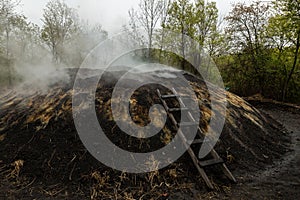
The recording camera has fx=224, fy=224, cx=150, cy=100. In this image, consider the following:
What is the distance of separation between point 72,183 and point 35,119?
68.6 inches

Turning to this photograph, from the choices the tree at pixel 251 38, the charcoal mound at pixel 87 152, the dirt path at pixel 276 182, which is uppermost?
the tree at pixel 251 38

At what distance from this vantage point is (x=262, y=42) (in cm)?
1178

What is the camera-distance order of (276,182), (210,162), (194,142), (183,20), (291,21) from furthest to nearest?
(183,20) < (291,21) < (194,142) < (276,182) < (210,162)

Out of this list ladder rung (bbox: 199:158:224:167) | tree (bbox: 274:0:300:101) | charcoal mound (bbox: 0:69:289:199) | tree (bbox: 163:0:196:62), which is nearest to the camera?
charcoal mound (bbox: 0:69:289:199)

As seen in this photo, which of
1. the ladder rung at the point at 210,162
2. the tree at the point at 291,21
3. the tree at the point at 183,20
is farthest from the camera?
the tree at the point at 183,20

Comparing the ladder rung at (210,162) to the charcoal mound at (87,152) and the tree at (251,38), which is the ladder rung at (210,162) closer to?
the charcoal mound at (87,152)

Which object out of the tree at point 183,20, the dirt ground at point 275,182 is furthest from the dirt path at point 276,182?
the tree at point 183,20

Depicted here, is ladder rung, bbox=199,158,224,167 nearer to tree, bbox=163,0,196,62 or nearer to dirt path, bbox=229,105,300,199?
dirt path, bbox=229,105,300,199

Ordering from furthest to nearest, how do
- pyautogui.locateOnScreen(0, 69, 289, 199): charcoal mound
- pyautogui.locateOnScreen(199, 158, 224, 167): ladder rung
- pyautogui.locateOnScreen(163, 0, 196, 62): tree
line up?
pyautogui.locateOnScreen(163, 0, 196, 62): tree → pyautogui.locateOnScreen(199, 158, 224, 167): ladder rung → pyautogui.locateOnScreen(0, 69, 289, 199): charcoal mound

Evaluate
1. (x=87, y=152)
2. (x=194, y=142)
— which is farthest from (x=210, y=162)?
(x=87, y=152)

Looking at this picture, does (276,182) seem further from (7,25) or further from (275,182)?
(7,25)

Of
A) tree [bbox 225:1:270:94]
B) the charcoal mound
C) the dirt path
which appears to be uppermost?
tree [bbox 225:1:270:94]

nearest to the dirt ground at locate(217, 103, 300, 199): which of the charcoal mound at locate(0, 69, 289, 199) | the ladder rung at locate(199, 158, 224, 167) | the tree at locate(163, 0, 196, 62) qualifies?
the charcoal mound at locate(0, 69, 289, 199)

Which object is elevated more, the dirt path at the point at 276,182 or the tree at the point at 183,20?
the tree at the point at 183,20
